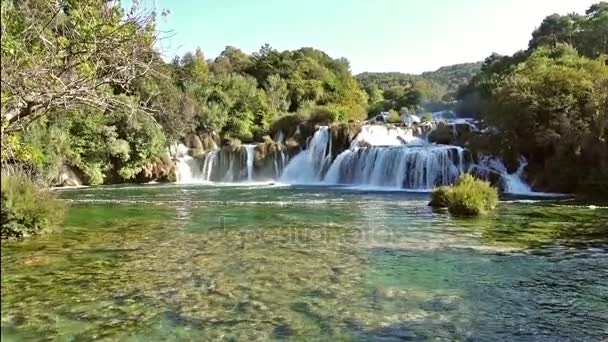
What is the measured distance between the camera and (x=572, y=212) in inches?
662

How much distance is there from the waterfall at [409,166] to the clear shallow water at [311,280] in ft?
39.8

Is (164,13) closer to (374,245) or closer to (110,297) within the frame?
(110,297)

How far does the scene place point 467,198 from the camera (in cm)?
1694

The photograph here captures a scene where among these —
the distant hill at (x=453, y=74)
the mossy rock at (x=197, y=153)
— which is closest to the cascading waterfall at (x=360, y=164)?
the mossy rock at (x=197, y=153)

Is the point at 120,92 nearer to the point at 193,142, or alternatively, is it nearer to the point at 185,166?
the point at 185,166

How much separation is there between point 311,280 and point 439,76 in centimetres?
12541

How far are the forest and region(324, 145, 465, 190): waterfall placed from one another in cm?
183

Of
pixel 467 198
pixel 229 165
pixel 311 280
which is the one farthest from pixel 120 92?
pixel 311 280

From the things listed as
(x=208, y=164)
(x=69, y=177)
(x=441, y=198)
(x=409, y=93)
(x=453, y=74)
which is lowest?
(x=441, y=198)

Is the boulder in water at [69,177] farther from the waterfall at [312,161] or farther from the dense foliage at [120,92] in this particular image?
the waterfall at [312,161]

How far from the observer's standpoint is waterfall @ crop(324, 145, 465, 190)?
2747cm

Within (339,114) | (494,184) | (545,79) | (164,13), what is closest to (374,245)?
(164,13)

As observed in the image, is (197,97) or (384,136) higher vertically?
(197,97)

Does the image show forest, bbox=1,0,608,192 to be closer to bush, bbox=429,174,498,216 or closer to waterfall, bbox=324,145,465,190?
waterfall, bbox=324,145,465,190
